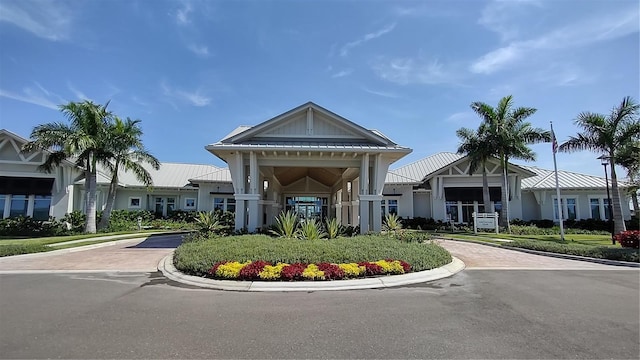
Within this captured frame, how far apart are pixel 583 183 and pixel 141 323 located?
3435 cm

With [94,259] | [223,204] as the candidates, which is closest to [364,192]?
[94,259]

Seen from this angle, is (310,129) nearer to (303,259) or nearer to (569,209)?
(303,259)

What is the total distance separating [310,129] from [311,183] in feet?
44.7

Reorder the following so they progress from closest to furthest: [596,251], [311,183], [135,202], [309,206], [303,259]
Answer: [303,259] < [596,251] < [311,183] < [135,202] < [309,206]

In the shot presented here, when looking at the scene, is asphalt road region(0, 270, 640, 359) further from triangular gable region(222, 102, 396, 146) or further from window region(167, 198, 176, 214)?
window region(167, 198, 176, 214)

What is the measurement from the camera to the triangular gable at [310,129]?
57.8ft

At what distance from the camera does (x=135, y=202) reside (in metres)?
32.1

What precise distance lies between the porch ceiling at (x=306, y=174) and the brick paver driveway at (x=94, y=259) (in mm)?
9981

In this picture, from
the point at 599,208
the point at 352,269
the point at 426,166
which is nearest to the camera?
the point at 352,269

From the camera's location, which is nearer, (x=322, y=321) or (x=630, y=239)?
(x=322, y=321)

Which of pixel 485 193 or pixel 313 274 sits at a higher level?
pixel 485 193

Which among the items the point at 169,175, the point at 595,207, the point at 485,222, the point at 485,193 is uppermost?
the point at 169,175

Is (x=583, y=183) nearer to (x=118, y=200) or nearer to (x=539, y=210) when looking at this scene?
(x=539, y=210)

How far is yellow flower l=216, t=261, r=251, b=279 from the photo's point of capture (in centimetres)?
906
